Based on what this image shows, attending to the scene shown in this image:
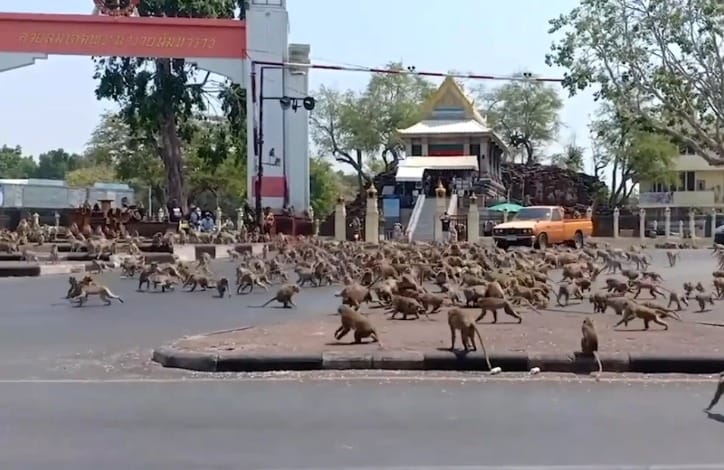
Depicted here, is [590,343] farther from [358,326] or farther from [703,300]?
[703,300]

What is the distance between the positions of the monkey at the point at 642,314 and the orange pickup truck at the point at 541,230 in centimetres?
2373

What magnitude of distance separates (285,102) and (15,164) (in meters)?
94.4

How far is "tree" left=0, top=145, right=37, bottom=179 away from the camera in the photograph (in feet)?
409

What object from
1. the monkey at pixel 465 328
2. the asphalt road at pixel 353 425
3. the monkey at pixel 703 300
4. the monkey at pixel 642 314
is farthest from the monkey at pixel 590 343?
the monkey at pixel 703 300

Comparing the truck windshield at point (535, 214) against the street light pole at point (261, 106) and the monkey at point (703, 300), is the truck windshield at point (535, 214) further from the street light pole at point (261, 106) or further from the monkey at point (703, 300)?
the monkey at point (703, 300)

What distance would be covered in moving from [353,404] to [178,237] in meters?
26.7

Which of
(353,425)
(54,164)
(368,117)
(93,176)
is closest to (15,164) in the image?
(54,164)

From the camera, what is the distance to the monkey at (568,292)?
1783 centimetres

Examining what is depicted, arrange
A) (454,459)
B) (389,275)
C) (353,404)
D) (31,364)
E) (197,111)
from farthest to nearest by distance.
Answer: (197,111) → (389,275) → (31,364) → (353,404) → (454,459)

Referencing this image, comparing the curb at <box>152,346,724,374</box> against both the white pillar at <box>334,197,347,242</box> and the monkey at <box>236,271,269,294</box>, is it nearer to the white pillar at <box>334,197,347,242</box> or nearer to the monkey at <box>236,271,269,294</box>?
the monkey at <box>236,271,269,294</box>

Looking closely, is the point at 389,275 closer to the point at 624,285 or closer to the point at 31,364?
the point at 624,285

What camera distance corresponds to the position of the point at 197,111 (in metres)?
53.2

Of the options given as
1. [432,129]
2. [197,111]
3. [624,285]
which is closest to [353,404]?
[624,285]

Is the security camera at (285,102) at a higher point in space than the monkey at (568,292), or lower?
higher
